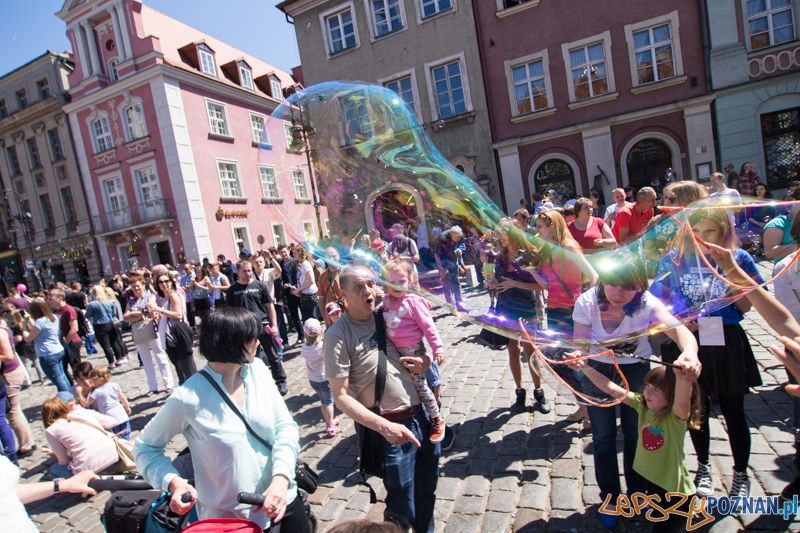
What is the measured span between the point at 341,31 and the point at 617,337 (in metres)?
17.4

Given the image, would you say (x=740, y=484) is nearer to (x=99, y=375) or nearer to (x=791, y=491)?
(x=791, y=491)

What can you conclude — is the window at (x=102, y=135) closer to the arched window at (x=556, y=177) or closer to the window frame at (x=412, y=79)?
the window frame at (x=412, y=79)

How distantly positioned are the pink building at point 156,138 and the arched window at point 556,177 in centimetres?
1601

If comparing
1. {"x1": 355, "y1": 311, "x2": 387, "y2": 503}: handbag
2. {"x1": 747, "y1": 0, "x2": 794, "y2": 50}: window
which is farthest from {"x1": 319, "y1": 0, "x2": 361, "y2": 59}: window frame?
{"x1": 355, "y1": 311, "x2": 387, "y2": 503}: handbag

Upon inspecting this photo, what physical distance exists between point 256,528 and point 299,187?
2.93 m

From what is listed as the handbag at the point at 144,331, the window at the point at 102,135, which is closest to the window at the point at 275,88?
the window at the point at 102,135

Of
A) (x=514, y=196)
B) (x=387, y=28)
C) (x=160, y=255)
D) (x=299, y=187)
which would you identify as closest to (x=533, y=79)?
(x=514, y=196)

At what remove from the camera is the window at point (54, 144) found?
82.5ft

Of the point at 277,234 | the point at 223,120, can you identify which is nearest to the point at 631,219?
the point at 223,120

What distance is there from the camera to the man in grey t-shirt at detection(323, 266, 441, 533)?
2318 millimetres

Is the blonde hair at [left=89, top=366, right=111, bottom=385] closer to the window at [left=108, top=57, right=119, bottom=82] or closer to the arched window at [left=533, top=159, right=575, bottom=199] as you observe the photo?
the arched window at [left=533, top=159, right=575, bottom=199]

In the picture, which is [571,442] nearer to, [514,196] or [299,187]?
[299,187]

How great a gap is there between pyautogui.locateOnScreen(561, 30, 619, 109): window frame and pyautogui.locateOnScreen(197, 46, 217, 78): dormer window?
61.1 feet

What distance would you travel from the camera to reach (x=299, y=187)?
398 centimetres
